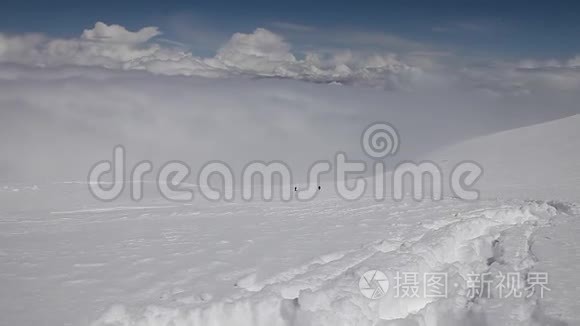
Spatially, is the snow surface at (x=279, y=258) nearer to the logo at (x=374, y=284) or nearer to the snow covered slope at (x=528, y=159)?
the logo at (x=374, y=284)

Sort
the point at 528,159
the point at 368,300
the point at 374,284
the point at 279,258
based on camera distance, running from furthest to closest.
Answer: the point at 528,159 → the point at 279,258 → the point at 374,284 → the point at 368,300

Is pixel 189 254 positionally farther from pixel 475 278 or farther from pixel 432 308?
pixel 475 278

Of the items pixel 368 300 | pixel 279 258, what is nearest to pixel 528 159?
pixel 279 258

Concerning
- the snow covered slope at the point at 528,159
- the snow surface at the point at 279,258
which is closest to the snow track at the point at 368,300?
the snow surface at the point at 279,258

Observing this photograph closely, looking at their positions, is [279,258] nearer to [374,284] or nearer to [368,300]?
[374,284]

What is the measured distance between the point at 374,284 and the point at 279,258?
231cm

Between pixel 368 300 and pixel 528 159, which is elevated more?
pixel 528 159

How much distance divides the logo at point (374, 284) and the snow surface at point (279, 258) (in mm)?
137

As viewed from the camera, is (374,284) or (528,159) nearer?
(374,284)

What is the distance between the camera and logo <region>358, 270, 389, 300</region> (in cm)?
691

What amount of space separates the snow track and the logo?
0.31 ft

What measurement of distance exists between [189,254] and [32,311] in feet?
10.8

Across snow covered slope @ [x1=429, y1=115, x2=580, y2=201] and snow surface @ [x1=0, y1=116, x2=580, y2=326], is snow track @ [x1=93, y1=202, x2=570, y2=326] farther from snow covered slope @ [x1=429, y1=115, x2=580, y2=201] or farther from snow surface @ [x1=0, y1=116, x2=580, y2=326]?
snow covered slope @ [x1=429, y1=115, x2=580, y2=201]

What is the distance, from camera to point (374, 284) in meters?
7.18
